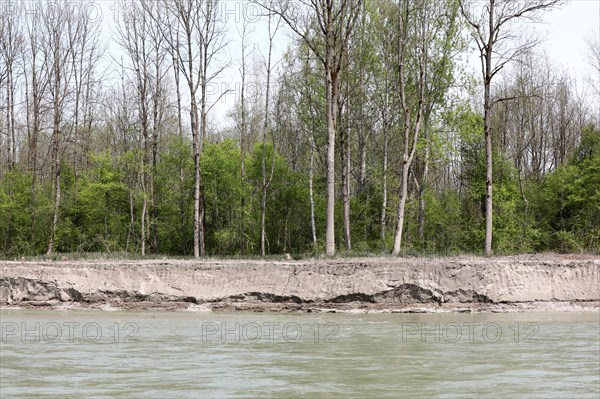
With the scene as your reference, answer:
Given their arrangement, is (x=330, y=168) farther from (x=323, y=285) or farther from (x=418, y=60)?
(x=418, y=60)

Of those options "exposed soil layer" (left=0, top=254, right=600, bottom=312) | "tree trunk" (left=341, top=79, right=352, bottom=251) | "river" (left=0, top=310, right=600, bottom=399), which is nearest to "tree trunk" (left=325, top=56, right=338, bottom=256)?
"exposed soil layer" (left=0, top=254, right=600, bottom=312)

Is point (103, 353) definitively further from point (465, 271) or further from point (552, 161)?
point (552, 161)

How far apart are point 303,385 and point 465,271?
14975mm

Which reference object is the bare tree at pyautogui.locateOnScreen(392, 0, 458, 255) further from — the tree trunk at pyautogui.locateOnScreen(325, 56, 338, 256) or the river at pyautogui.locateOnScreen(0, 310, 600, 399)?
the river at pyautogui.locateOnScreen(0, 310, 600, 399)

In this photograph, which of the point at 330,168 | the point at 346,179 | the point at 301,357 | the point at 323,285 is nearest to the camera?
the point at 301,357

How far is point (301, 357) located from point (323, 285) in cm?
1103

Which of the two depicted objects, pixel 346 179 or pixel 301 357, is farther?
pixel 346 179

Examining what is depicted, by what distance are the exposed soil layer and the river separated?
2971mm

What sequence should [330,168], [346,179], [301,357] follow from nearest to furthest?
1. [301,357]
2. [330,168]
3. [346,179]

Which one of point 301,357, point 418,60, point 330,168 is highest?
point 418,60

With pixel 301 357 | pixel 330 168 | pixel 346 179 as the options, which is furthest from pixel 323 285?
pixel 301 357

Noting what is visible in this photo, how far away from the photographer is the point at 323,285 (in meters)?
23.8

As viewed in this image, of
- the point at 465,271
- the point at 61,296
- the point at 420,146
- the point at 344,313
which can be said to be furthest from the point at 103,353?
the point at 420,146

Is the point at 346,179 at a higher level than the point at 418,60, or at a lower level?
lower
